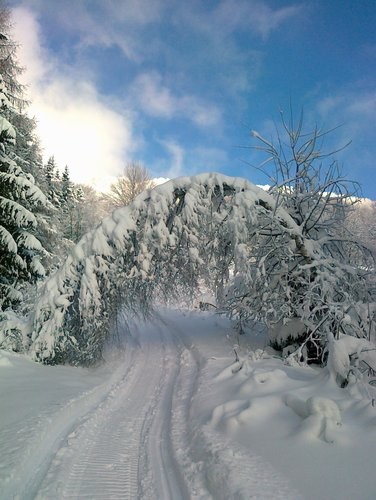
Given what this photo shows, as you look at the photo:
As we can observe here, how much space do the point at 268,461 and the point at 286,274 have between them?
19.6 ft

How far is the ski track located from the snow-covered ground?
14mm

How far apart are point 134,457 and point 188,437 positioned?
0.87 m

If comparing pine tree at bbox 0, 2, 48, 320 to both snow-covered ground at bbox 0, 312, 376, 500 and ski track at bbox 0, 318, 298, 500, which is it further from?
ski track at bbox 0, 318, 298, 500

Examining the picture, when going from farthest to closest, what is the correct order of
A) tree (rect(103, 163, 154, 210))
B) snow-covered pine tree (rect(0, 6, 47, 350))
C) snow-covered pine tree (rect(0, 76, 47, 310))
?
tree (rect(103, 163, 154, 210)), snow-covered pine tree (rect(0, 76, 47, 310)), snow-covered pine tree (rect(0, 6, 47, 350))

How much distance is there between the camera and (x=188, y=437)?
4805mm

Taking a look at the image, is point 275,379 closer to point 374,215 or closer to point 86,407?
point 86,407

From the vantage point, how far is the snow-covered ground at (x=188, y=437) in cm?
336

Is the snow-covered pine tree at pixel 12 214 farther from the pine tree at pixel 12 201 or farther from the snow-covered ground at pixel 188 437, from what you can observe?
the snow-covered ground at pixel 188 437

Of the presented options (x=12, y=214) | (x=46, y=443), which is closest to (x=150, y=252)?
(x=46, y=443)

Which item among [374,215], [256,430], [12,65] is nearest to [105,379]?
[256,430]

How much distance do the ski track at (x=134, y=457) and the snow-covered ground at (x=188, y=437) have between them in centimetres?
1

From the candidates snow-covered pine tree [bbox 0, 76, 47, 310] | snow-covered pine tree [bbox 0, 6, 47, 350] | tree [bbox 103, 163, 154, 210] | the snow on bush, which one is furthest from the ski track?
tree [bbox 103, 163, 154, 210]

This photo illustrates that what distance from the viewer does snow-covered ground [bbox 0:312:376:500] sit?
3.36 meters

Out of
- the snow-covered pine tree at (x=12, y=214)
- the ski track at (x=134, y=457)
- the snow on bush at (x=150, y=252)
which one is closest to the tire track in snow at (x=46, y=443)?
the ski track at (x=134, y=457)
